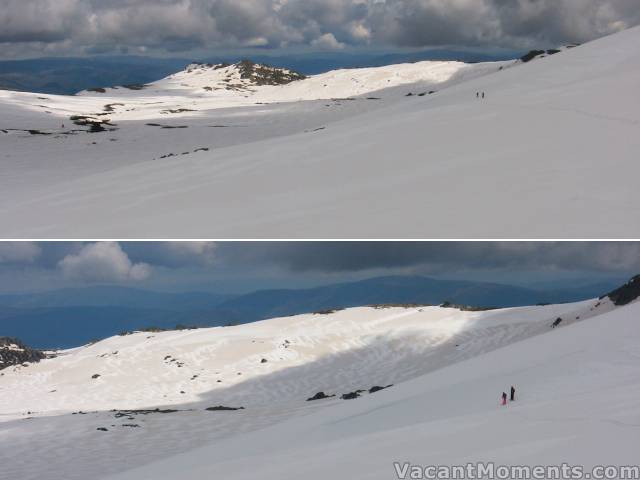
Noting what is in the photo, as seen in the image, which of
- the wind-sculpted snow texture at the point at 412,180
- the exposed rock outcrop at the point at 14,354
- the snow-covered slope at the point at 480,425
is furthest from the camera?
the exposed rock outcrop at the point at 14,354

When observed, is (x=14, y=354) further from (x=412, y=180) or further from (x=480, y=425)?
(x=480, y=425)

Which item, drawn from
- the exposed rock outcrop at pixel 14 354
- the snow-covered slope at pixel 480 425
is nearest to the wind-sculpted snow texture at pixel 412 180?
the snow-covered slope at pixel 480 425

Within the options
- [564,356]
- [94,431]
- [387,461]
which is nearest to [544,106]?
[564,356]

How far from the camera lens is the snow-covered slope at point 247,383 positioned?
444 inches

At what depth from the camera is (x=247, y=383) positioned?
84.7ft

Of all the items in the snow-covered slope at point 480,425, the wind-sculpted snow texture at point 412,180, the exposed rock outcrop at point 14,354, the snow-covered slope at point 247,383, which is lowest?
the exposed rock outcrop at point 14,354

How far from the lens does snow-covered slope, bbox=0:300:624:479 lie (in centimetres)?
1129

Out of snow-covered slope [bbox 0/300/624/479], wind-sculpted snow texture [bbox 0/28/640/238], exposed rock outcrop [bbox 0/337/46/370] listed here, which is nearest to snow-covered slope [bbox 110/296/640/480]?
snow-covered slope [bbox 0/300/624/479]

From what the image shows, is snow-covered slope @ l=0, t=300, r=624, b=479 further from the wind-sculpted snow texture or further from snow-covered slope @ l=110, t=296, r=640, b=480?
the wind-sculpted snow texture

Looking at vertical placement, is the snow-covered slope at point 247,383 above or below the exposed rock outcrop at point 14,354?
above

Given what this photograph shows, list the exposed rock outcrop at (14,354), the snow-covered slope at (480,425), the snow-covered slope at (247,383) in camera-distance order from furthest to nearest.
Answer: the exposed rock outcrop at (14,354)
the snow-covered slope at (247,383)
the snow-covered slope at (480,425)

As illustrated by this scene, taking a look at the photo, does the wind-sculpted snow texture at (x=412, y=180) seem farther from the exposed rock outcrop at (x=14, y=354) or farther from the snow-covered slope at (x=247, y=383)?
the exposed rock outcrop at (x=14, y=354)

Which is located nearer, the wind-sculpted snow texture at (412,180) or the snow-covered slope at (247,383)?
the wind-sculpted snow texture at (412,180)

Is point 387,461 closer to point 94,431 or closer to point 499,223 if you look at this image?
point 499,223
